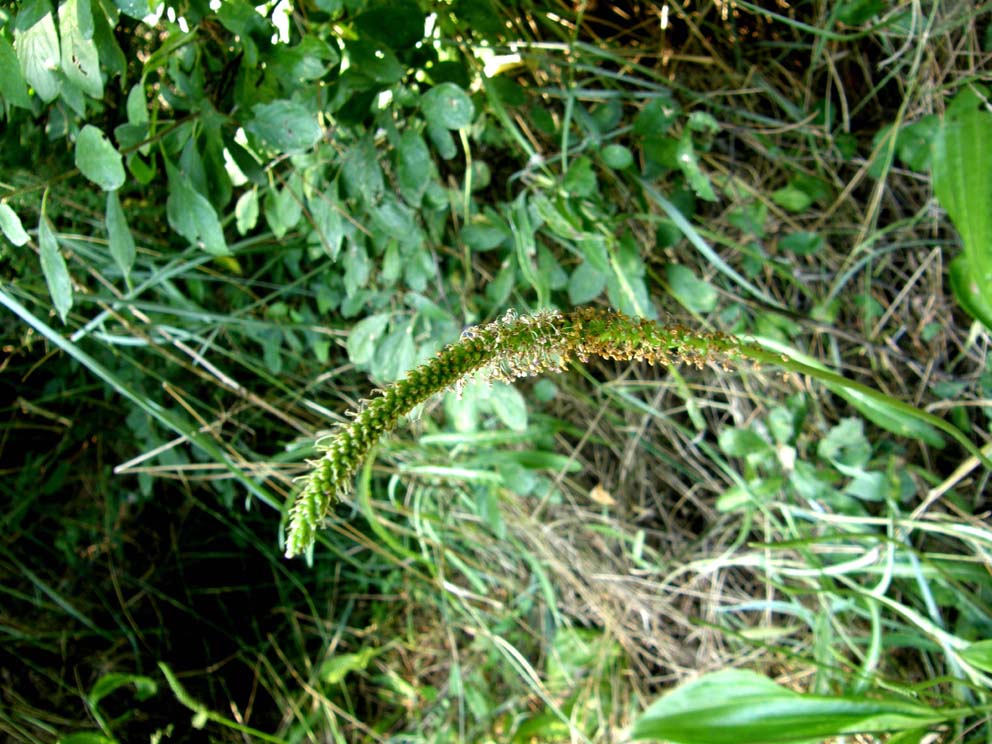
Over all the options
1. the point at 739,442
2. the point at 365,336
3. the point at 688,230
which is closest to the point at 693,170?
the point at 688,230

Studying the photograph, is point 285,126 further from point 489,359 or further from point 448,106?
point 489,359

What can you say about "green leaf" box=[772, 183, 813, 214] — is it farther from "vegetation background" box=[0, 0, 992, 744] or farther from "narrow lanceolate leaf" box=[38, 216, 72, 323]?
"narrow lanceolate leaf" box=[38, 216, 72, 323]

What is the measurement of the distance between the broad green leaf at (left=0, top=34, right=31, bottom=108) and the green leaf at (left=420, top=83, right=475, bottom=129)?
1.40 feet

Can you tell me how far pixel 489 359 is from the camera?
2.15ft

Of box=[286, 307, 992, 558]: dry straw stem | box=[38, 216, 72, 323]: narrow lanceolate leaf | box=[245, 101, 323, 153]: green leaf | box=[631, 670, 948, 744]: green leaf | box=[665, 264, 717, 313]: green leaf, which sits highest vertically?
box=[245, 101, 323, 153]: green leaf

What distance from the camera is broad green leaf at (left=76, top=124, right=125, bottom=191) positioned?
2.68 feet

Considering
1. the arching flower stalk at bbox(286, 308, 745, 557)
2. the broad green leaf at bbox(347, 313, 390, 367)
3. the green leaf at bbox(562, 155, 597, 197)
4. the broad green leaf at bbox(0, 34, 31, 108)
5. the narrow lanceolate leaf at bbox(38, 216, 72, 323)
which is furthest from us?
the broad green leaf at bbox(347, 313, 390, 367)

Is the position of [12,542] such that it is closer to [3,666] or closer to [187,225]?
[3,666]

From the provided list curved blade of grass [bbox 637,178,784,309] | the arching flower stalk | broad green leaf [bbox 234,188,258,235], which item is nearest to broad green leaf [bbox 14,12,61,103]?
broad green leaf [bbox 234,188,258,235]

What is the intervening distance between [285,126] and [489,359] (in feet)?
1.31

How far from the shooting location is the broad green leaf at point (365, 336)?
4.02 ft

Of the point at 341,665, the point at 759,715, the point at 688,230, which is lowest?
the point at 341,665

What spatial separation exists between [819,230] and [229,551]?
4.71 feet

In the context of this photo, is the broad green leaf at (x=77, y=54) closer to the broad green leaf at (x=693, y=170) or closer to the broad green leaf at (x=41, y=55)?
the broad green leaf at (x=41, y=55)
